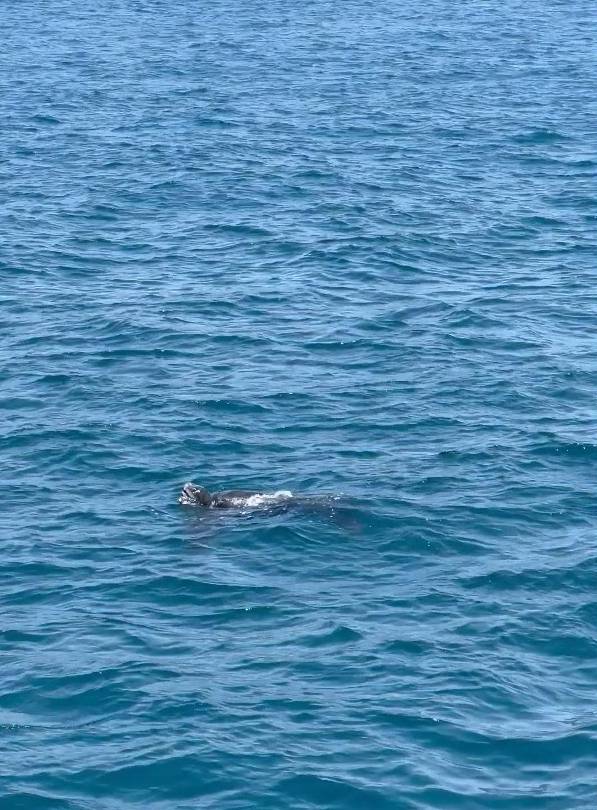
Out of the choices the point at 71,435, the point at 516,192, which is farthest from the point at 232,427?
the point at 516,192

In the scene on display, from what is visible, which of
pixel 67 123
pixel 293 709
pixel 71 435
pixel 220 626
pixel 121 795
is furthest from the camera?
pixel 67 123

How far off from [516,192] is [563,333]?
16.7 meters

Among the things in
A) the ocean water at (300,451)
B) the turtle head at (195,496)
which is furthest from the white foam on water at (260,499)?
the turtle head at (195,496)

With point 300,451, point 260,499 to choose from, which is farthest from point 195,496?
point 300,451

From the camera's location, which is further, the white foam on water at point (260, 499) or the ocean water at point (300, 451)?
the white foam on water at point (260, 499)

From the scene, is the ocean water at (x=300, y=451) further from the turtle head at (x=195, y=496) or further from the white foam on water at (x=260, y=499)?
the turtle head at (x=195, y=496)

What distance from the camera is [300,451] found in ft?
119

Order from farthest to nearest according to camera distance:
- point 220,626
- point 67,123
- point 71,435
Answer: point 67,123 → point 71,435 → point 220,626

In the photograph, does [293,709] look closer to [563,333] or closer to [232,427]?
[232,427]

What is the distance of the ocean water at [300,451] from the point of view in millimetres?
24406

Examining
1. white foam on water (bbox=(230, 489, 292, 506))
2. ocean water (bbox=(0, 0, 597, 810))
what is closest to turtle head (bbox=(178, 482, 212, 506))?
ocean water (bbox=(0, 0, 597, 810))

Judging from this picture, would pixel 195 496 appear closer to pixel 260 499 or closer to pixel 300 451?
pixel 260 499

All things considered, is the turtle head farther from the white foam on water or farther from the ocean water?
the white foam on water

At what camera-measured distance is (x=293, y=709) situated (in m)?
25.2
